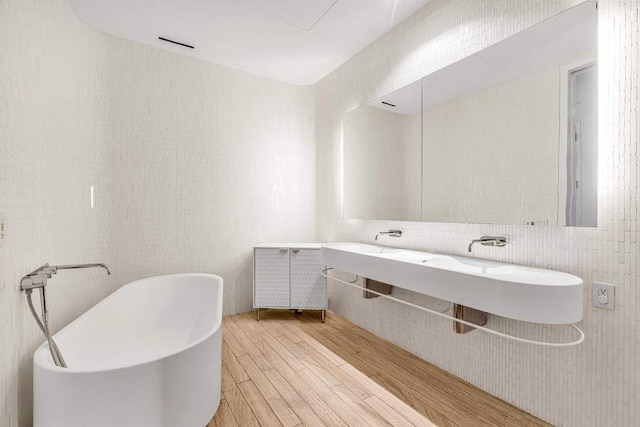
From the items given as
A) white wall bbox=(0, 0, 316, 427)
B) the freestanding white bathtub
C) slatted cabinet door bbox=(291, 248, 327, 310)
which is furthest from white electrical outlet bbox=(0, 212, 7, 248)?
slatted cabinet door bbox=(291, 248, 327, 310)

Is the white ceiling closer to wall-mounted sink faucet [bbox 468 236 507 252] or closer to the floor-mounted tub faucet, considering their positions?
wall-mounted sink faucet [bbox 468 236 507 252]

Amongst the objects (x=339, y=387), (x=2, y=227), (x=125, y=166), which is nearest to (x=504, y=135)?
(x=339, y=387)

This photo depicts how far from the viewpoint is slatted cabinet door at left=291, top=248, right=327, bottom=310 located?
2979 millimetres

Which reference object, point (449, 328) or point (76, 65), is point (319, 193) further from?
point (76, 65)

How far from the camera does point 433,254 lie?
2.14m

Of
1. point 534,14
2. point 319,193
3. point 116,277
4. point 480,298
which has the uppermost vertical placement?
point 534,14

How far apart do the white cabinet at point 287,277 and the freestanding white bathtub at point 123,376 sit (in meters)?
0.76

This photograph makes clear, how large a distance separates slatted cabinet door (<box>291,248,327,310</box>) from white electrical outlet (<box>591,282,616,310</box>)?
203 cm

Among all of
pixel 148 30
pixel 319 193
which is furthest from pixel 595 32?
pixel 148 30

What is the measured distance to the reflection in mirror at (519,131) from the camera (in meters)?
1.45

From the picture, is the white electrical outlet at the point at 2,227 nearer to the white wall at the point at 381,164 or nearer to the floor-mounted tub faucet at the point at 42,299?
the floor-mounted tub faucet at the point at 42,299

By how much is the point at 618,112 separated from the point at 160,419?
238 centimetres

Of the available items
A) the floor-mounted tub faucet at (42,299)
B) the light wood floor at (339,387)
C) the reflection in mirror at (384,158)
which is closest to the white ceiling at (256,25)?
the reflection in mirror at (384,158)

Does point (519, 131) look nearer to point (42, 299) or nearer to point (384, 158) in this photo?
point (384, 158)
